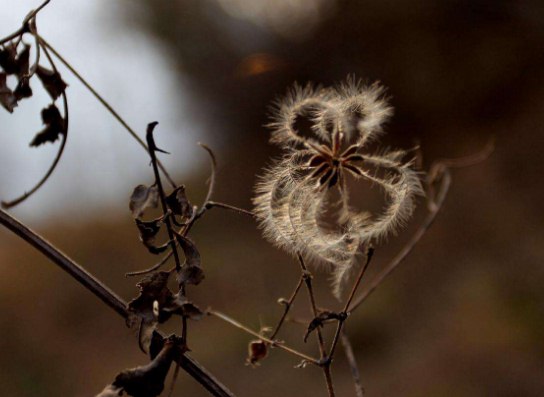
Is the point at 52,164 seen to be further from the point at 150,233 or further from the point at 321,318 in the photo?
the point at 321,318

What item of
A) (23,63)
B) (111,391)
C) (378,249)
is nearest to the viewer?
(111,391)

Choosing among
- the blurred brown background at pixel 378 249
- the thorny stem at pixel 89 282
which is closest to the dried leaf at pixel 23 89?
the thorny stem at pixel 89 282

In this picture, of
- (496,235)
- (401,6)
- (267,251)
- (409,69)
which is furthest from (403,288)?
(401,6)

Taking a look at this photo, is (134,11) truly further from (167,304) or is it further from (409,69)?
(167,304)

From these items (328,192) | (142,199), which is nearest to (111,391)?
(142,199)

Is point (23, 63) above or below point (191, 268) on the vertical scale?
above

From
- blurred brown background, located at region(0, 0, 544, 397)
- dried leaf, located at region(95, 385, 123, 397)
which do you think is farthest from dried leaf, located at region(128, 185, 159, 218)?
blurred brown background, located at region(0, 0, 544, 397)

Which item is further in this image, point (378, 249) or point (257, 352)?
point (378, 249)
